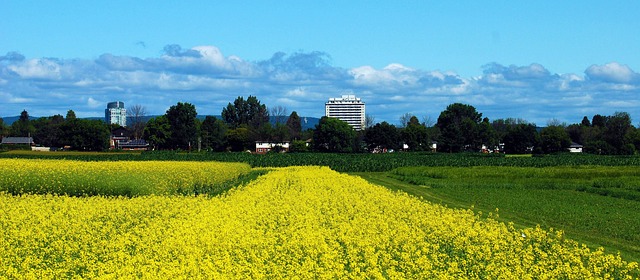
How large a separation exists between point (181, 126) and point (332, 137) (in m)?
29.0

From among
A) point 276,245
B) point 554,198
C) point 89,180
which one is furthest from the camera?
point 554,198

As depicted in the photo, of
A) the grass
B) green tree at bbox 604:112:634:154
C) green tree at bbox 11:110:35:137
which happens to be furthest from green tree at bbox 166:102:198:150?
the grass

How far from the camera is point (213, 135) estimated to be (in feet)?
491

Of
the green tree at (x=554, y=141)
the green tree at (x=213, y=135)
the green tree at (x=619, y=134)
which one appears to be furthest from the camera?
the green tree at (x=213, y=135)

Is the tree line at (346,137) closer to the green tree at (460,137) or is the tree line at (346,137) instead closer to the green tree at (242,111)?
the green tree at (460,137)

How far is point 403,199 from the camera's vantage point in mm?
23438

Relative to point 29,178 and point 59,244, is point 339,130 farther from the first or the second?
point 59,244

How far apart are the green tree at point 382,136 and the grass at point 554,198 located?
77023 mm

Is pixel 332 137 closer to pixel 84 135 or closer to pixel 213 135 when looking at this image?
pixel 213 135

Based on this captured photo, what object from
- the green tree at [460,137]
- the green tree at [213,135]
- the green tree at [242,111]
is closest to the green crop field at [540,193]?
the green tree at [460,137]

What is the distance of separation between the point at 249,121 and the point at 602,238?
161 meters

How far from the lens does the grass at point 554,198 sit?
72.1 feet

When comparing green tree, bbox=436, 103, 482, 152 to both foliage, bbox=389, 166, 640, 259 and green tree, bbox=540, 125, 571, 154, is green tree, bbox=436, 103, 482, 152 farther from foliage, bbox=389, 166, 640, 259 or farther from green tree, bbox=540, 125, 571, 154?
foliage, bbox=389, 166, 640, 259

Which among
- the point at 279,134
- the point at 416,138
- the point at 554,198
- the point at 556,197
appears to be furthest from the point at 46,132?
the point at 554,198
